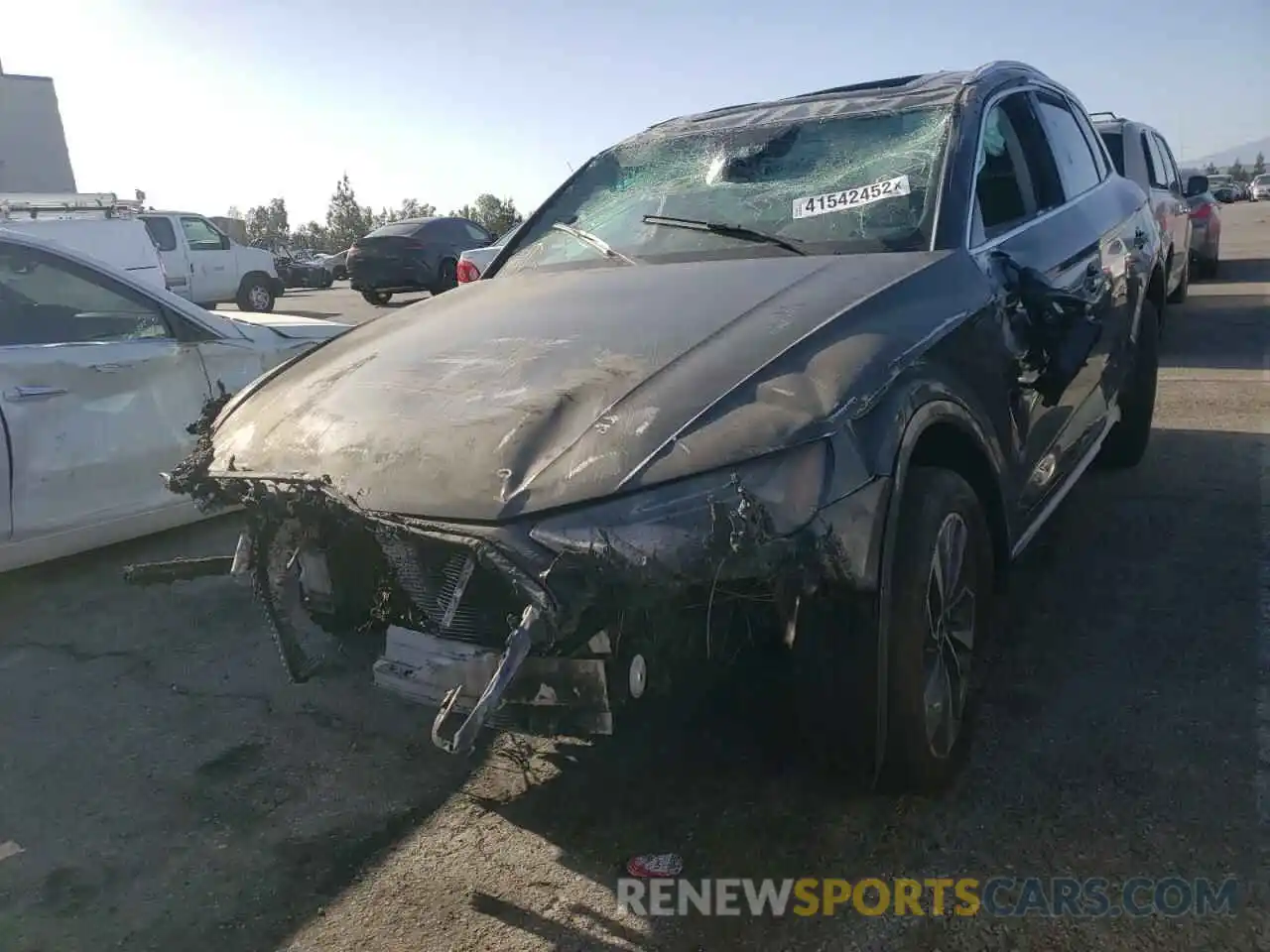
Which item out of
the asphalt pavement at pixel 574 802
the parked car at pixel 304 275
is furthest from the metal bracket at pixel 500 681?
the parked car at pixel 304 275

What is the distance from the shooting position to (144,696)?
3686 mm

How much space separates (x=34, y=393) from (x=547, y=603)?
3314 mm

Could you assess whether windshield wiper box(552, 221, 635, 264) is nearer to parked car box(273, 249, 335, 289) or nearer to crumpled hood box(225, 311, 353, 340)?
crumpled hood box(225, 311, 353, 340)

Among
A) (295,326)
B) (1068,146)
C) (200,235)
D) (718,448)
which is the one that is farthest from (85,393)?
(200,235)

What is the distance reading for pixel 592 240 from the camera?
3871 millimetres

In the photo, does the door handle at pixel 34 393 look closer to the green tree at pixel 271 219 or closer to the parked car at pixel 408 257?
the parked car at pixel 408 257

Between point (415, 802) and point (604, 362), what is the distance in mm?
1310

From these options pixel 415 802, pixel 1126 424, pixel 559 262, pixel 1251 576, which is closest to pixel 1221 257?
pixel 1126 424

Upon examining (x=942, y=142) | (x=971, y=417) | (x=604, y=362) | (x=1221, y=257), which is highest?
(x=942, y=142)

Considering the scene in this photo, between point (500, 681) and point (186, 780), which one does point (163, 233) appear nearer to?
point (186, 780)

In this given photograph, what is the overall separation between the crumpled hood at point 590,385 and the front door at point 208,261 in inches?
638

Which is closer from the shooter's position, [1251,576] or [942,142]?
[942,142]

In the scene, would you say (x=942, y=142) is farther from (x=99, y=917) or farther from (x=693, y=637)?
(x=99, y=917)

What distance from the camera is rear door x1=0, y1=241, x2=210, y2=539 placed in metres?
4.43
